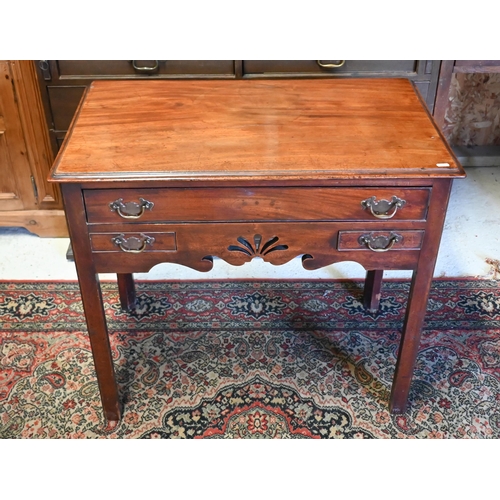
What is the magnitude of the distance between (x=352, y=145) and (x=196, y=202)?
0.44 metres

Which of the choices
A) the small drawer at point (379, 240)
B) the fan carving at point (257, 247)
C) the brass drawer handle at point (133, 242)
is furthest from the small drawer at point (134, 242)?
the small drawer at point (379, 240)

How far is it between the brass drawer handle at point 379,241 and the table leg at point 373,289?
647 millimetres

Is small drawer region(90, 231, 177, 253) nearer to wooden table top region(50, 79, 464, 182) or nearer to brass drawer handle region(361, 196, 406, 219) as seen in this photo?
wooden table top region(50, 79, 464, 182)

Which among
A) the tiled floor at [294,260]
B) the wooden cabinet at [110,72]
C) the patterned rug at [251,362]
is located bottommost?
the patterned rug at [251,362]

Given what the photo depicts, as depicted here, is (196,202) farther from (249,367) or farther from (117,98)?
(249,367)

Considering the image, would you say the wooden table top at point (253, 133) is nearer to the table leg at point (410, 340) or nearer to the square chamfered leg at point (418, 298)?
the square chamfered leg at point (418, 298)

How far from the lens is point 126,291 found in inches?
95.3

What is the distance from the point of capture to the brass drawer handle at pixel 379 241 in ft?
5.63

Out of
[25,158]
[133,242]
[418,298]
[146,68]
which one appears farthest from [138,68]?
[418,298]

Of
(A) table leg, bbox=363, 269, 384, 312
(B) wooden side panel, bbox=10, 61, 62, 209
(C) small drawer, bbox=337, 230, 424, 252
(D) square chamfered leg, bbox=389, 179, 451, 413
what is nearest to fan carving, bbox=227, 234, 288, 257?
(C) small drawer, bbox=337, 230, 424, 252

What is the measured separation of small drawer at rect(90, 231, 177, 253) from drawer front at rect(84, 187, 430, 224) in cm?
4

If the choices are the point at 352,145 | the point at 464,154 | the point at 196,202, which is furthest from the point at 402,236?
the point at 464,154

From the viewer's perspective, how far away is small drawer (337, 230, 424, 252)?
171 cm

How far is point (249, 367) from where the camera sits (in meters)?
2.21
